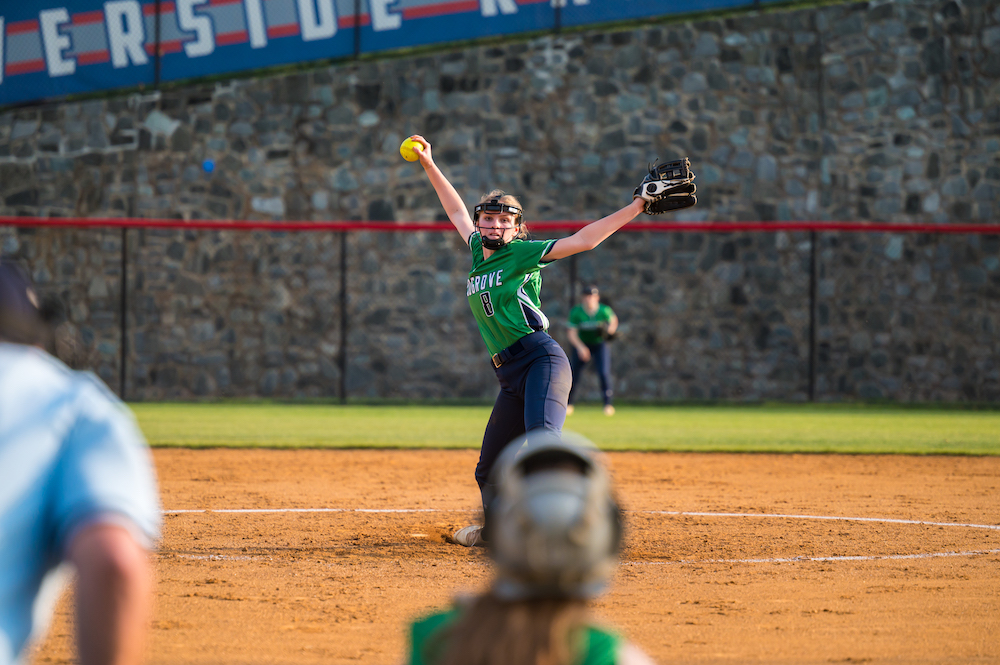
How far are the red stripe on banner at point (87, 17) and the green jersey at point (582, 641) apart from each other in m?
21.0

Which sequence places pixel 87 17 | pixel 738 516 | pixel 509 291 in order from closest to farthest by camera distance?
pixel 509 291 < pixel 738 516 < pixel 87 17

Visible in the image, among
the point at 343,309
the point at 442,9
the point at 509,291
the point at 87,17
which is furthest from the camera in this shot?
the point at 442,9

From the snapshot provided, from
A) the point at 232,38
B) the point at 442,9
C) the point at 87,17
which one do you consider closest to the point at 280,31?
the point at 232,38

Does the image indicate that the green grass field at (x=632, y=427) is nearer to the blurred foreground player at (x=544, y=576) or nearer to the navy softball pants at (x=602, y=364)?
the navy softball pants at (x=602, y=364)

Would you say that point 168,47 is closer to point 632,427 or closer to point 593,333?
point 593,333

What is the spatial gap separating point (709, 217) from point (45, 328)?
19.0 metres

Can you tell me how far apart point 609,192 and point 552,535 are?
18.9 meters

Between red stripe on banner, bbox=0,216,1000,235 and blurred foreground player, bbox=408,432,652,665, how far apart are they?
672 inches

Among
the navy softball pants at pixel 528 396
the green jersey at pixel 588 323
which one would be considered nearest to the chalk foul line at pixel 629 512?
the navy softball pants at pixel 528 396

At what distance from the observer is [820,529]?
7.44 m

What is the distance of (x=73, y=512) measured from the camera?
1533mm

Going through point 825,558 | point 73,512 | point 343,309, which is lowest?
point 825,558

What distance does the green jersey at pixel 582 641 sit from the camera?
5.17 ft

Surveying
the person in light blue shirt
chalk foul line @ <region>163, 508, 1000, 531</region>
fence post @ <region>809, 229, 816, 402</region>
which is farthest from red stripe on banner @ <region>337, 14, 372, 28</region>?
the person in light blue shirt
